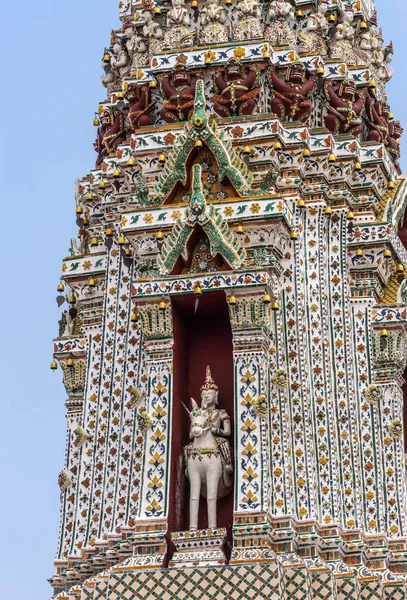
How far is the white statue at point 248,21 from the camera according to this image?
2337 cm

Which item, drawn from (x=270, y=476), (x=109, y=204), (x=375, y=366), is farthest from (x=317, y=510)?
(x=109, y=204)

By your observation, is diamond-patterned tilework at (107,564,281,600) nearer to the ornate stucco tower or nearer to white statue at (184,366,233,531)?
the ornate stucco tower

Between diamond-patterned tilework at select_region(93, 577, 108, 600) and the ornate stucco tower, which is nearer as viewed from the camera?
diamond-patterned tilework at select_region(93, 577, 108, 600)

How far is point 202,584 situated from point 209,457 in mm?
1522

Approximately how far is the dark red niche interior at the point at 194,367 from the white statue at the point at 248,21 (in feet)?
13.0

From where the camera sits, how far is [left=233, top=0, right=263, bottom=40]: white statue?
76.7 ft

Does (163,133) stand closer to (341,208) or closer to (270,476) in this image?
(341,208)

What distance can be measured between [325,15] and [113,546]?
772 cm

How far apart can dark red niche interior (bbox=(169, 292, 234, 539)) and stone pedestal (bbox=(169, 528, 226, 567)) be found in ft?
0.97

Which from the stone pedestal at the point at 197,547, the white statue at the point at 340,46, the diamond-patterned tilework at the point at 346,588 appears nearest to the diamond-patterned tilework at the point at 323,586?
the diamond-patterned tilework at the point at 346,588

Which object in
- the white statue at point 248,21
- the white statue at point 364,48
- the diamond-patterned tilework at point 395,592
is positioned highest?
the white statue at point 364,48

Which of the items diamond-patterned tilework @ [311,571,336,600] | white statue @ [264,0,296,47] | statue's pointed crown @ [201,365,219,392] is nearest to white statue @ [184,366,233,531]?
statue's pointed crown @ [201,365,219,392]

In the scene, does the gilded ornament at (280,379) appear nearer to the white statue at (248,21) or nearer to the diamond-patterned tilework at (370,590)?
the diamond-patterned tilework at (370,590)

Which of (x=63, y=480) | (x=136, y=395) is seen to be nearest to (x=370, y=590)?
(x=136, y=395)
